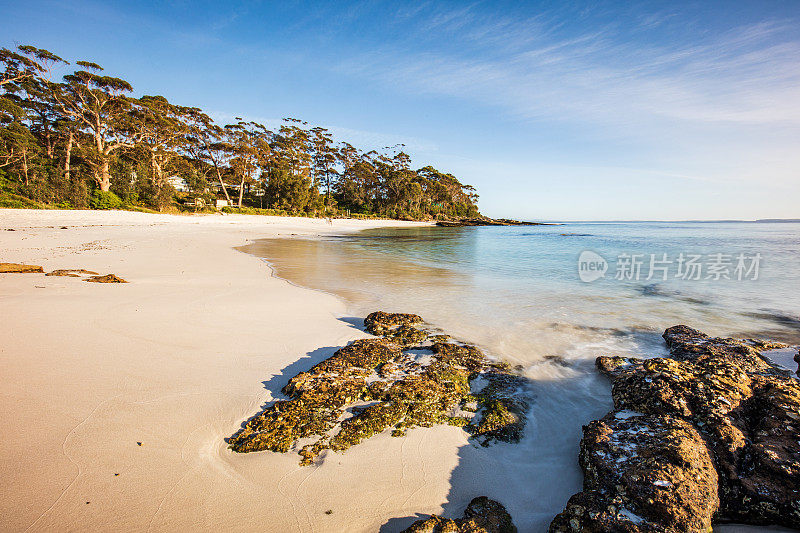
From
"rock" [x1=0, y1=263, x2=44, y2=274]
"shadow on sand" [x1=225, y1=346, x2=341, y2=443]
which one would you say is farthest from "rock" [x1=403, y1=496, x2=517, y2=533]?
"rock" [x1=0, y1=263, x2=44, y2=274]

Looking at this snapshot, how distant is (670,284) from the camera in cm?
1176

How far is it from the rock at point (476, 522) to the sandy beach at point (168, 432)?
0.20 m

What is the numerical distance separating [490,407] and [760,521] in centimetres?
191

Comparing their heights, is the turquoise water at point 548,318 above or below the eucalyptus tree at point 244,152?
below

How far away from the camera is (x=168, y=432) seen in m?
2.73

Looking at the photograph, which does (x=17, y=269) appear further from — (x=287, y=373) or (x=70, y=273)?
(x=287, y=373)

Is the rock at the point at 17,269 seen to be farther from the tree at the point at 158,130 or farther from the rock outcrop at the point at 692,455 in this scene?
the tree at the point at 158,130

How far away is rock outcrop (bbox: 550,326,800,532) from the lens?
6.18ft

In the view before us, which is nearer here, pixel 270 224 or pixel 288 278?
pixel 288 278

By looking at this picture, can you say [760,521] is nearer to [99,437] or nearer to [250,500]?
[250,500]

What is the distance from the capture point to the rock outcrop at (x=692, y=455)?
1.88 metres

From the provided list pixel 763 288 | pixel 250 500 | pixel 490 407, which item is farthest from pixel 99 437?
pixel 763 288

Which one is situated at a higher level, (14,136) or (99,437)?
(14,136)

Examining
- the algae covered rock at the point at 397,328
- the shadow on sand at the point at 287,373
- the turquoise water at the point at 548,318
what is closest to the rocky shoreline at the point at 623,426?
the shadow on sand at the point at 287,373
